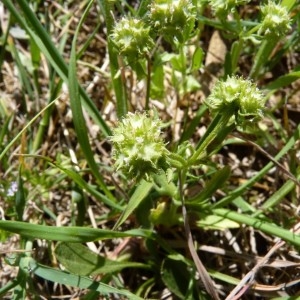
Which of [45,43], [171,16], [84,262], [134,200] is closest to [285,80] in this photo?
[171,16]

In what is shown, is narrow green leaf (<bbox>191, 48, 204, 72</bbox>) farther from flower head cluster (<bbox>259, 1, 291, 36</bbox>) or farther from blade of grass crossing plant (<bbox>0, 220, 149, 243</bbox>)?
blade of grass crossing plant (<bbox>0, 220, 149, 243</bbox>)

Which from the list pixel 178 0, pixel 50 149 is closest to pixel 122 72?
pixel 178 0

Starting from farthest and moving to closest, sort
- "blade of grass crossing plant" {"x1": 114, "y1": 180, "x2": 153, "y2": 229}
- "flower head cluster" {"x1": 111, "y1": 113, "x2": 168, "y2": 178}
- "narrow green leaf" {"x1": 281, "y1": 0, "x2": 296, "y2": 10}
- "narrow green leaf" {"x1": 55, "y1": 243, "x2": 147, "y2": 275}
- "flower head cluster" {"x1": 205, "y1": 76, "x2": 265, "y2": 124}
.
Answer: "narrow green leaf" {"x1": 281, "y1": 0, "x2": 296, "y2": 10}
"narrow green leaf" {"x1": 55, "y1": 243, "x2": 147, "y2": 275}
"blade of grass crossing plant" {"x1": 114, "y1": 180, "x2": 153, "y2": 229}
"flower head cluster" {"x1": 205, "y1": 76, "x2": 265, "y2": 124}
"flower head cluster" {"x1": 111, "y1": 113, "x2": 168, "y2": 178}

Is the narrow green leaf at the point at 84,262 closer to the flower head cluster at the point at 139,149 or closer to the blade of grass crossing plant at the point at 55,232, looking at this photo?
the blade of grass crossing plant at the point at 55,232

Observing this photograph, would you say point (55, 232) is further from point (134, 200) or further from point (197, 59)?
point (197, 59)

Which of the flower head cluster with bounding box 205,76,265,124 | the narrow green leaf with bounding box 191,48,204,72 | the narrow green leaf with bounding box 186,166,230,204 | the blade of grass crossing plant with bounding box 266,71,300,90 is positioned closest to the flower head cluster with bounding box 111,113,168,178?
the flower head cluster with bounding box 205,76,265,124

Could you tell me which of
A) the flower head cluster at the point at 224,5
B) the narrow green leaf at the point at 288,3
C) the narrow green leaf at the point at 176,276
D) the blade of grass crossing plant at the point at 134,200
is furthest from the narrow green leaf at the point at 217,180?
the narrow green leaf at the point at 288,3
